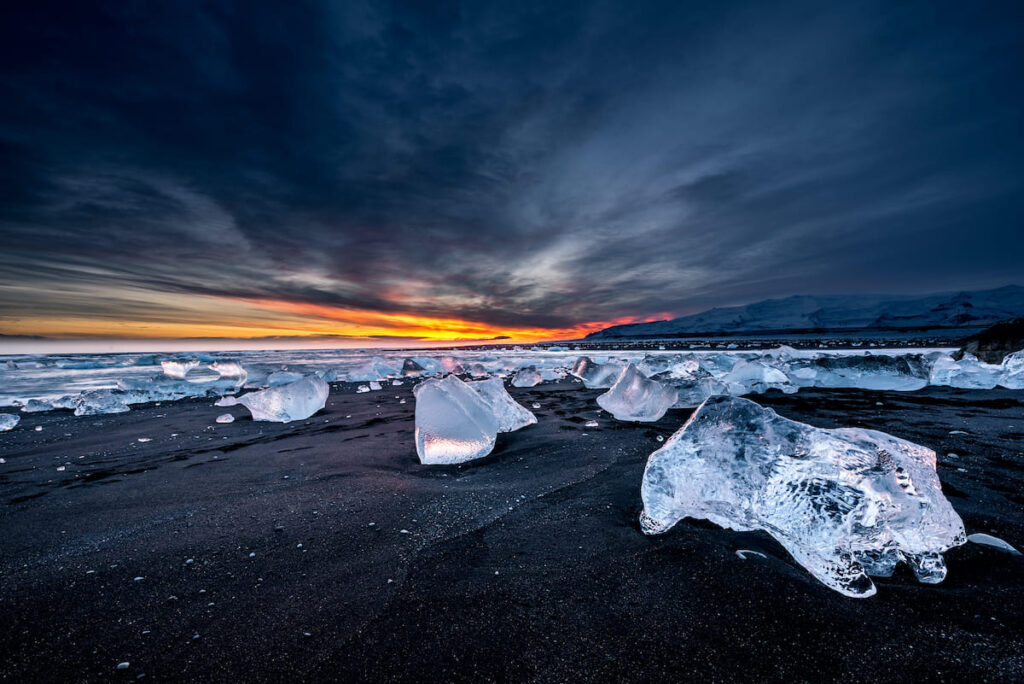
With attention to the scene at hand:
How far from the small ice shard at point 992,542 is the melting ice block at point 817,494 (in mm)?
117

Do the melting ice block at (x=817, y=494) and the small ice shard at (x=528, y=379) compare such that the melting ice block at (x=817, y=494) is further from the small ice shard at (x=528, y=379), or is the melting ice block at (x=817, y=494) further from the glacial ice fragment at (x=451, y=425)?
the small ice shard at (x=528, y=379)

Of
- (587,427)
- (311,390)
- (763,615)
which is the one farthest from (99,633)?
(311,390)

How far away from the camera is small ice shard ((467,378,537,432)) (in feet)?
11.6

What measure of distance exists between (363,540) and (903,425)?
439cm

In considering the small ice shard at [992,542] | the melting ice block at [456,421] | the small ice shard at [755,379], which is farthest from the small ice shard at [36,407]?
the small ice shard at [755,379]

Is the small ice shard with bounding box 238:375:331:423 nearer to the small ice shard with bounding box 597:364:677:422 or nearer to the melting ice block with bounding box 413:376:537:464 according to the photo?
the melting ice block with bounding box 413:376:537:464

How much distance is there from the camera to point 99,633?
3.76 feet

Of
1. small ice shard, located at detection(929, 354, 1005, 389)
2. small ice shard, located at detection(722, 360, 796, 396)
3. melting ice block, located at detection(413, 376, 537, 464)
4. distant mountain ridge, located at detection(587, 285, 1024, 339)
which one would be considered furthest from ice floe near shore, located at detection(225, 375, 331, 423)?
distant mountain ridge, located at detection(587, 285, 1024, 339)

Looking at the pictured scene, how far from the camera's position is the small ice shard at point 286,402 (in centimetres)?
456

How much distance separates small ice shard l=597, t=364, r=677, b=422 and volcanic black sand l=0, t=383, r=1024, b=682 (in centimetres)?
141

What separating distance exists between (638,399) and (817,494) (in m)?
2.69

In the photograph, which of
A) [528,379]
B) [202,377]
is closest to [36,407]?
[202,377]

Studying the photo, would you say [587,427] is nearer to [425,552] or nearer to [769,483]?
[769,483]

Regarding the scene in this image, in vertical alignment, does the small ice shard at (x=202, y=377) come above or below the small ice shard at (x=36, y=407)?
above
